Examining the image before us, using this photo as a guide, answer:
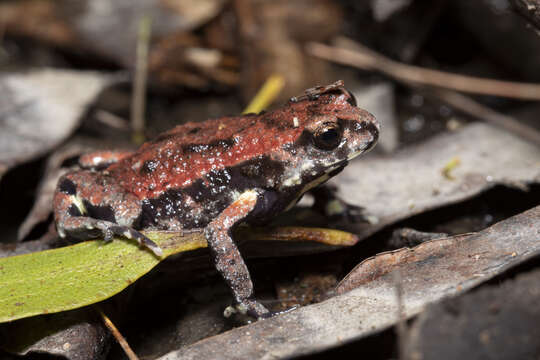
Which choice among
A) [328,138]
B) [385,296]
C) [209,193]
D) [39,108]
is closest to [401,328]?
[385,296]

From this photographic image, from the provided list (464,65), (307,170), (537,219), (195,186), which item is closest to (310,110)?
(307,170)

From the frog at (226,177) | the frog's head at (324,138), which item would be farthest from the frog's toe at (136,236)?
the frog's head at (324,138)

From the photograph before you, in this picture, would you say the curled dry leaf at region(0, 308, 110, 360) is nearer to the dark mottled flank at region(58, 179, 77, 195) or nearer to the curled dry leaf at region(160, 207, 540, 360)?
the curled dry leaf at region(160, 207, 540, 360)

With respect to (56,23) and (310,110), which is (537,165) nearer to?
(310,110)

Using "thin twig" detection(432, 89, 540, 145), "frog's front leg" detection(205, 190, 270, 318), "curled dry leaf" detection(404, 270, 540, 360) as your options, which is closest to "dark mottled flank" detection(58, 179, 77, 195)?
"frog's front leg" detection(205, 190, 270, 318)

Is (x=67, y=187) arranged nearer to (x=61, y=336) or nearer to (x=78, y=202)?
(x=78, y=202)

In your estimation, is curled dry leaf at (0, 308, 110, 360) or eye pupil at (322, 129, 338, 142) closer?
curled dry leaf at (0, 308, 110, 360)

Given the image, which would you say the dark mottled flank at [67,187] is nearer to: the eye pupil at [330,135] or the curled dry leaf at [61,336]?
the curled dry leaf at [61,336]
